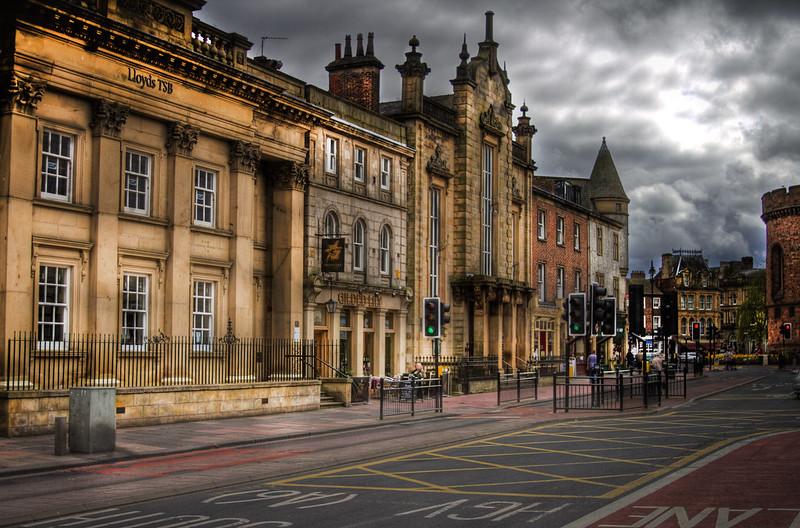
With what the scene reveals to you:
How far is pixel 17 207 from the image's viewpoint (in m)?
23.3

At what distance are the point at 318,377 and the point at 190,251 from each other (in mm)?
7914

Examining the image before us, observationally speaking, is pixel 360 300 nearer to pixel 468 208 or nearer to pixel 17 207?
pixel 468 208

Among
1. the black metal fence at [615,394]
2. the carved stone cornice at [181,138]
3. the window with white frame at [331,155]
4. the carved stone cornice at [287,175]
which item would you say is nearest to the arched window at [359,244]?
the window with white frame at [331,155]

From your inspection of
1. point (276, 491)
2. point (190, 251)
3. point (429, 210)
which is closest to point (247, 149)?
point (190, 251)

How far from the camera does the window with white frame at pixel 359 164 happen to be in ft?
126

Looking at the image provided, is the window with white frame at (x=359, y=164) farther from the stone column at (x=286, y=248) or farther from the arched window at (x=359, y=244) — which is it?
the stone column at (x=286, y=248)

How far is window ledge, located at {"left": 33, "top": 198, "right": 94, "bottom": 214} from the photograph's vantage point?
2409cm

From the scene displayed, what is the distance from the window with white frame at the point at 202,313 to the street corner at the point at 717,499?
1671 cm

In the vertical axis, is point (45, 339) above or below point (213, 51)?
below

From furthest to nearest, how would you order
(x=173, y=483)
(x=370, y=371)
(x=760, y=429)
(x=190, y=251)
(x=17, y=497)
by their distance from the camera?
(x=370, y=371) < (x=190, y=251) < (x=760, y=429) < (x=173, y=483) < (x=17, y=497)

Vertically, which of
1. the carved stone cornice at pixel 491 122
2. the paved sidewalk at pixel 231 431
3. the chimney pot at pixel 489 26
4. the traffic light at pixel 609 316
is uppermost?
the chimney pot at pixel 489 26

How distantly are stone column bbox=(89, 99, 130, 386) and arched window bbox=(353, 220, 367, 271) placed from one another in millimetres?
13579

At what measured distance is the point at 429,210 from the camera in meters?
44.7

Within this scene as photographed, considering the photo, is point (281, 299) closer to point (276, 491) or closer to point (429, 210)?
point (429, 210)
